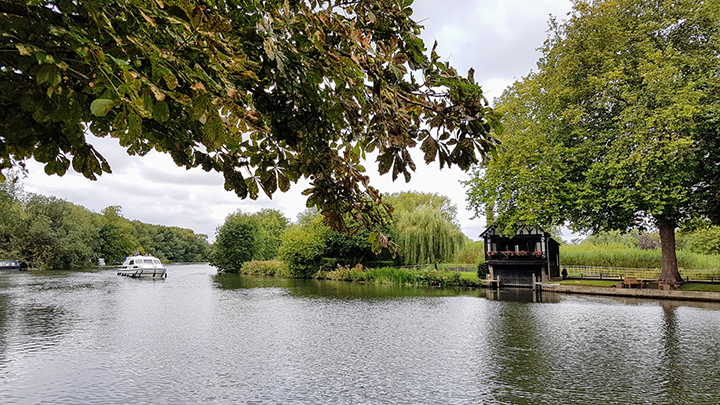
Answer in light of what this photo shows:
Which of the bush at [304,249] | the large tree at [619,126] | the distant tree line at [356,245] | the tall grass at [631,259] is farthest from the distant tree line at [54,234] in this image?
the tall grass at [631,259]

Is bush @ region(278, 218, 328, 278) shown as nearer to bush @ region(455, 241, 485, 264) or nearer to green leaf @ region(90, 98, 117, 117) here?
bush @ region(455, 241, 485, 264)

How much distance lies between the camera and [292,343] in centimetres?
1330

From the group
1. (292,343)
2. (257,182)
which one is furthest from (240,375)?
(257,182)

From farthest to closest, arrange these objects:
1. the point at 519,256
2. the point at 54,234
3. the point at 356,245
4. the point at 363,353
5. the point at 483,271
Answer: the point at 54,234, the point at 356,245, the point at 483,271, the point at 519,256, the point at 363,353

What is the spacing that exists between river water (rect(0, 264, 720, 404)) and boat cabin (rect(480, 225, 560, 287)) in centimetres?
844

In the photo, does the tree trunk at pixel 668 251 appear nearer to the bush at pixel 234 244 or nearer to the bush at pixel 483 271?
the bush at pixel 483 271

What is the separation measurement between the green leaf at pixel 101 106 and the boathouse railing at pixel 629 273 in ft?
110

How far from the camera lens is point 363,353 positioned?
475 inches

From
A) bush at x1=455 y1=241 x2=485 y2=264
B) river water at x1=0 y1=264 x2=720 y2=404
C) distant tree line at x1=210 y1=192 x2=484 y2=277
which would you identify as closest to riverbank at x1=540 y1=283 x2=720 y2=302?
river water at x1=0 y1=264 x2=720 y2=404

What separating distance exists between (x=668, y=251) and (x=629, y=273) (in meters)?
9.51

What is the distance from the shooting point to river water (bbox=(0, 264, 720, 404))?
8805 millimetres

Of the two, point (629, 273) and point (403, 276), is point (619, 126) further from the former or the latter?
point (403, 276)

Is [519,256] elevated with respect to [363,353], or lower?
elevated

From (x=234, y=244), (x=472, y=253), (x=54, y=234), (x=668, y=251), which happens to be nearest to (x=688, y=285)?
(x=668, y=251)
